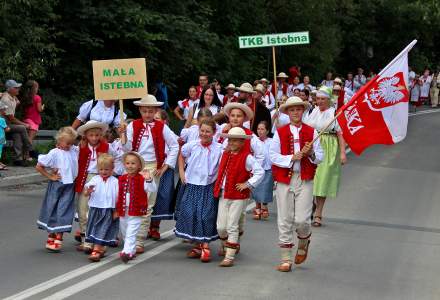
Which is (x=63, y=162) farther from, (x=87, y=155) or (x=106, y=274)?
(x=106, y=274)

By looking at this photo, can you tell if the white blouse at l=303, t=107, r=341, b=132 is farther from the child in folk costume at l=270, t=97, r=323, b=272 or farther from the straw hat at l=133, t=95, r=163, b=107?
the child in folk costume at l=270, t=97, r=323, b=272

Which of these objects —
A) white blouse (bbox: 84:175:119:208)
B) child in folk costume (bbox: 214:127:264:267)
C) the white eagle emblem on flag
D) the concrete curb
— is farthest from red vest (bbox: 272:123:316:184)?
the concrete curb

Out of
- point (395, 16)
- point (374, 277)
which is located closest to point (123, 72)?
point (374, 277)

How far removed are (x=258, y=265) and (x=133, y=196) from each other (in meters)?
1.45

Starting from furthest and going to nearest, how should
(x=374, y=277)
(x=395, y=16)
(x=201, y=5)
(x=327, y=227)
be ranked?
1. (x=395, y=16)
2. (x=201, y=5)
3. (x=327, y=227)
4. (x=374, y=277)

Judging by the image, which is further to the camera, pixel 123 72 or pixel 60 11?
pixel 60 11

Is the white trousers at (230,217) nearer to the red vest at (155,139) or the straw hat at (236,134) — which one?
the straw hat at (236,134)

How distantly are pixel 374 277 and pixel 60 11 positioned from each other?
15.7 metres

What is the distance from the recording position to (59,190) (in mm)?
10219

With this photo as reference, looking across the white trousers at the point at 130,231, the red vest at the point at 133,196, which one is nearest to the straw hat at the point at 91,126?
the red vest at the point at 133,196

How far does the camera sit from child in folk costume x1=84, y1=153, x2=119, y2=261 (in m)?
9.73

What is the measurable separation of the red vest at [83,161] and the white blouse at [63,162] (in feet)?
0.34

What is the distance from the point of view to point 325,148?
519 inches

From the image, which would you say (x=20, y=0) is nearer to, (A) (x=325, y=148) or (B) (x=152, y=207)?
(A) (x=325, y=148)
